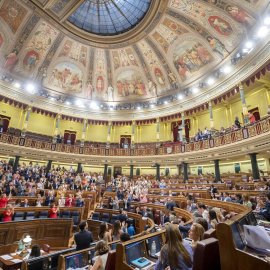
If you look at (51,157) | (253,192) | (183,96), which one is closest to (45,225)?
(253,192)

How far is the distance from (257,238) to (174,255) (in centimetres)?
89

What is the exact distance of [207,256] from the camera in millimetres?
1632

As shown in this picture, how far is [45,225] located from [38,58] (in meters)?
17.7

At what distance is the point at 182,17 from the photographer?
1527 cm

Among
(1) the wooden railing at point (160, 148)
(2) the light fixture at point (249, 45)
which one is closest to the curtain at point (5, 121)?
(1) the wooden railing at point (160, 148)

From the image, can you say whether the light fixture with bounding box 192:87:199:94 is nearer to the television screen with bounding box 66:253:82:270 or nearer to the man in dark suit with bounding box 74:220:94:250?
the man in dark suit with bounding box 74:220:94:250

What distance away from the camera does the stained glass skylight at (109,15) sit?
1666 centimetres

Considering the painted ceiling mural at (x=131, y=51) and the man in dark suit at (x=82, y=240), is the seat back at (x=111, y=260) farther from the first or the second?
the painted ceiling mural at (x=131, y=51)

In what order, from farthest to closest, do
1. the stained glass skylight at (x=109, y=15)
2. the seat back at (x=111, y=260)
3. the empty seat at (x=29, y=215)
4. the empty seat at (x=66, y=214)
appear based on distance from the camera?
the stained glass skylight at (x=109, y=15) → the empty seat at (x=66, y=214) → the empty seat at (x=29, y=215) → the seat back at (x=111, y=260)

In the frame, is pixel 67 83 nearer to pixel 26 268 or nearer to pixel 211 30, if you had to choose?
pixel 211 30

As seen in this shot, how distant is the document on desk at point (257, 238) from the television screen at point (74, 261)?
8.28 feet

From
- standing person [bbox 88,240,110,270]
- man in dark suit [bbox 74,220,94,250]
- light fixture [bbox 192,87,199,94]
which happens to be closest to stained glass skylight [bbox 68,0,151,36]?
light fixture [bbox 192,87,199,94]

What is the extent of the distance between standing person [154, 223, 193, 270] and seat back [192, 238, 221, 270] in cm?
40

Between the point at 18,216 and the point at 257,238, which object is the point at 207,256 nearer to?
the point at 257,238
